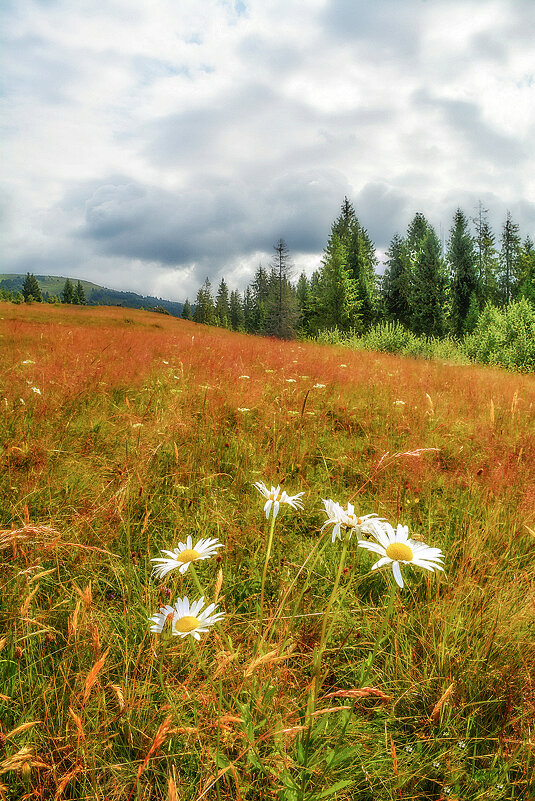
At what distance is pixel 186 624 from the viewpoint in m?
0.93

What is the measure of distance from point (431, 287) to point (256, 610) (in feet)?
133

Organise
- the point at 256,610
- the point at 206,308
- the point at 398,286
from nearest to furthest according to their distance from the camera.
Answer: the point at 256,610, the point at 398,286, the point at 206,308

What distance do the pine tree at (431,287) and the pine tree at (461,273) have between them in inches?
311

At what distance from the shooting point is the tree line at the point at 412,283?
36.5 meters

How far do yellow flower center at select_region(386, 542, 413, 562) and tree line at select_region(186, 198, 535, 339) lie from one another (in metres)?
31.7

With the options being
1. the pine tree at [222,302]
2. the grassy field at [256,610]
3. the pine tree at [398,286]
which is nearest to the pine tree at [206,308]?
the pine tree at [222,302]

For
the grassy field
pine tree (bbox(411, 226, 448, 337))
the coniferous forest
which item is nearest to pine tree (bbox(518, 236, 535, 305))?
the coniferous forest

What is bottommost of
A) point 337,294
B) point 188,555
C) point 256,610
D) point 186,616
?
point 256,610

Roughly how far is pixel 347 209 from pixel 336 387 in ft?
151

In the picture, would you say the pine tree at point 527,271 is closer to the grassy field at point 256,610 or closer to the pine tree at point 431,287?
the pine tree at point 431,287

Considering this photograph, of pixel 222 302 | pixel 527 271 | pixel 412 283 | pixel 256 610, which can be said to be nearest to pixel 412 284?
pixel 412 283

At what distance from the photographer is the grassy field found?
3.28 feet

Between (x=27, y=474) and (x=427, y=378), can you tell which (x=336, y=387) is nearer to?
(x=427, y=378)

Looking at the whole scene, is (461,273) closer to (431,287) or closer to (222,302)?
(431,287)
